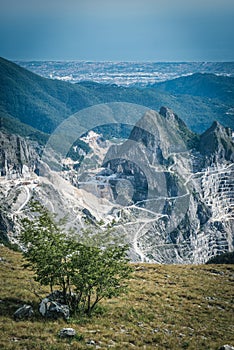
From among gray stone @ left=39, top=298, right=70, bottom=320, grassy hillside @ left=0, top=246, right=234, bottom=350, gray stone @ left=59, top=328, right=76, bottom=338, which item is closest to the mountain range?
grassy hillside @ left=0, top=246, right=234, bottom=350

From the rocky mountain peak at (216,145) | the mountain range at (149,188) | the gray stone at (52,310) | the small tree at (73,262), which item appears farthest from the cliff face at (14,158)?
the gray stone at (52,310)

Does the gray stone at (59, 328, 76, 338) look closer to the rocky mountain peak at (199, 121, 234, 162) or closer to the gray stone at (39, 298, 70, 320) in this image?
the gray stone at (39, 298, 70, 320)

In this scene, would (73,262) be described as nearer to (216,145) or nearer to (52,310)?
(52,310)

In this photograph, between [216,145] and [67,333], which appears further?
[216,145]

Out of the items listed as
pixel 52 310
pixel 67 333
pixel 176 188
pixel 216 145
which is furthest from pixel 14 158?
pixel 67 333

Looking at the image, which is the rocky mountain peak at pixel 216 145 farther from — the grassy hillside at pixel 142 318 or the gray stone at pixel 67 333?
the gray stone at pixel 67 333
